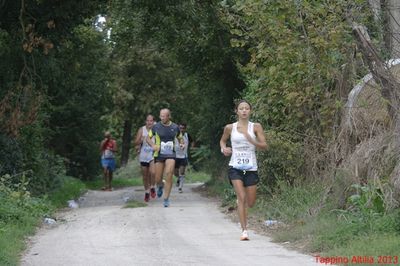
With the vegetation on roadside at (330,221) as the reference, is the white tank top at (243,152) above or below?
above

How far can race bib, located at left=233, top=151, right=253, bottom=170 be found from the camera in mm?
10586

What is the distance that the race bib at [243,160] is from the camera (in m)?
10.6

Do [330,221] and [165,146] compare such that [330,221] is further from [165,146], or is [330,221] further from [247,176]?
[165,146]

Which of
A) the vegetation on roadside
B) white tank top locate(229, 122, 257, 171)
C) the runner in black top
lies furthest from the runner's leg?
white tank top locate(229, 122, 257, 171)

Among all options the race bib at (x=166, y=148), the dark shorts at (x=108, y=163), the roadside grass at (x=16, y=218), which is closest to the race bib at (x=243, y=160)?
the roadside grass at (x=16, y=218)

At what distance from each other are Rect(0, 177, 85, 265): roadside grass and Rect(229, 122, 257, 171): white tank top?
3.19 metres

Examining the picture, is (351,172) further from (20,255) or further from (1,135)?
(1,135)

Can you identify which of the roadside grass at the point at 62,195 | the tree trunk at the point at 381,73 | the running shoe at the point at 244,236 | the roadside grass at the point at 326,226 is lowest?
the roadside grass at the point at 62,195

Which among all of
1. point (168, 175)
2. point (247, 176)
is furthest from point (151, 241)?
point (168, 175)

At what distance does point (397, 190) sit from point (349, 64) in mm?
3734

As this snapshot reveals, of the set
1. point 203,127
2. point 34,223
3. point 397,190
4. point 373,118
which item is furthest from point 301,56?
point 203,127

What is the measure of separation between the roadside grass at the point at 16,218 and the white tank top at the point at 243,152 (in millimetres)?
3192

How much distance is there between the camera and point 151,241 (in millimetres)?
10273

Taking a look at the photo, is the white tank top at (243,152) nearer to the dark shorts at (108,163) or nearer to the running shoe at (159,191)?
the running shoe at (159,191)
